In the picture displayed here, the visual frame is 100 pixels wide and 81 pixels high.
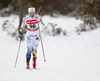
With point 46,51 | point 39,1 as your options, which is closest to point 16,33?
point 46,51

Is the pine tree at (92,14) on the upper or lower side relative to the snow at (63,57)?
upper

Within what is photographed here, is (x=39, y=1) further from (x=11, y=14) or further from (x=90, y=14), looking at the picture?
(x=90, y=14)

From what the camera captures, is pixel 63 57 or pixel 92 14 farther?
pixel 92 14

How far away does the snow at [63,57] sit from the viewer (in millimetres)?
6086

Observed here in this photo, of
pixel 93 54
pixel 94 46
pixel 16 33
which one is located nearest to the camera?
pixel 93 54

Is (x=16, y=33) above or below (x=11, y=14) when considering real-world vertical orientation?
below

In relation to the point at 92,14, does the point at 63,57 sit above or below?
below

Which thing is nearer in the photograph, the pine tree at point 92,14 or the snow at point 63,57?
the snow at point 63,57

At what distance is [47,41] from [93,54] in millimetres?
3714

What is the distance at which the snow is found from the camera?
6.09 m

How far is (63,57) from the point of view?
9.36m

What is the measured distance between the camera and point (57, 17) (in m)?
19.9

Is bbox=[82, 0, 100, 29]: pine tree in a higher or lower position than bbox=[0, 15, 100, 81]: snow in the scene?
higher

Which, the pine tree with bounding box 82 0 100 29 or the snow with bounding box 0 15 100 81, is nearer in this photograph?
the snow with bounding box 0 15 100 81
